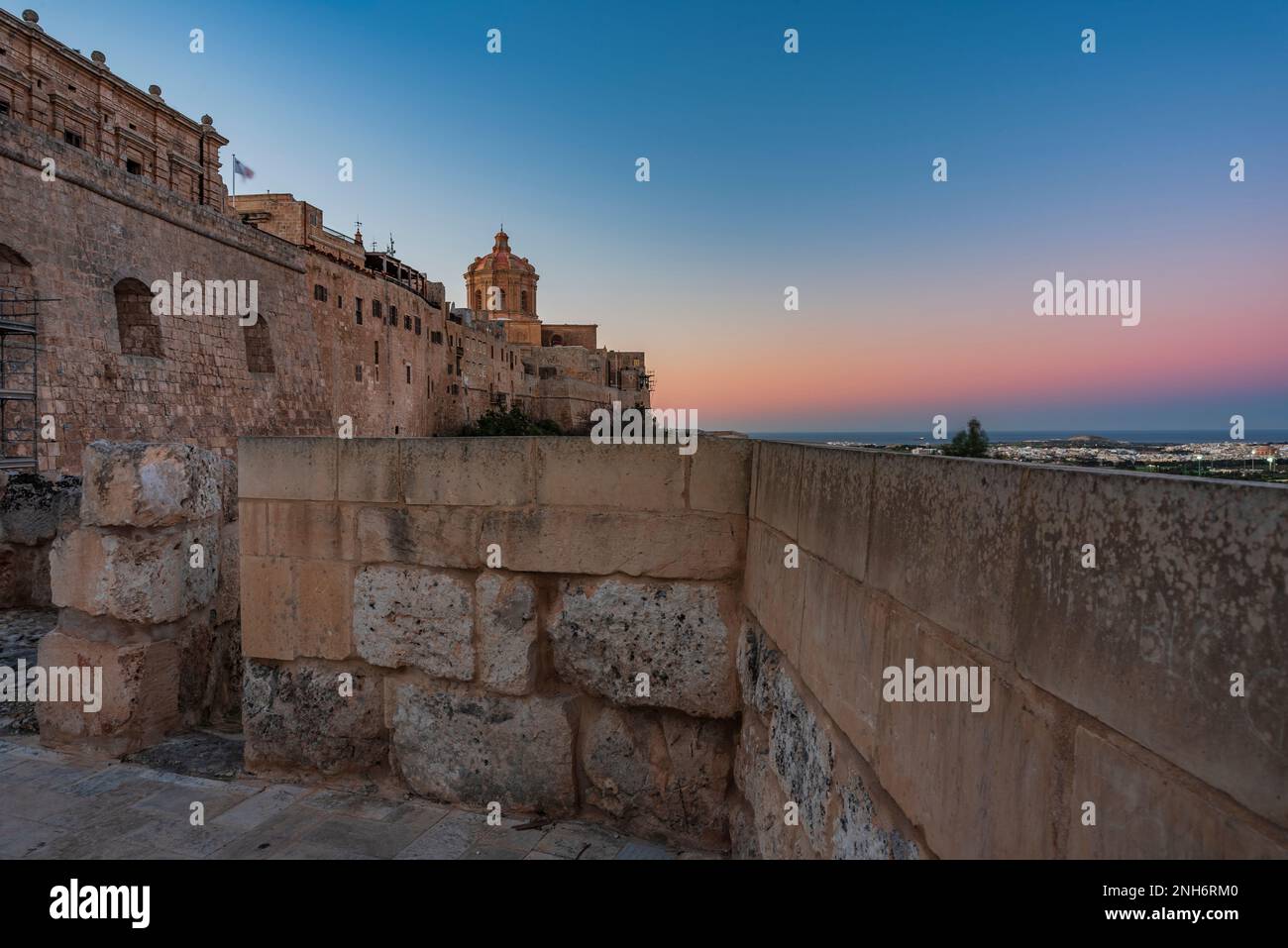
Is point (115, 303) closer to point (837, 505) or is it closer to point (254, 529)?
point (254, 529)

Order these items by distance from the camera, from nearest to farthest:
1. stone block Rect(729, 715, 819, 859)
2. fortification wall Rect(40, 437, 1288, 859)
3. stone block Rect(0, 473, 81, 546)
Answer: fortification wall Rect(40, 437, 1288, 859) < stone block Rect(729, 715, 819, 859) < stone block Rect(0, 473, 81, 546)

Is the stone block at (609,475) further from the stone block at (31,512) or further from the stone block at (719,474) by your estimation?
the stone block at (31,512)

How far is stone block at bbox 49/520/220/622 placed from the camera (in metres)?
3.84

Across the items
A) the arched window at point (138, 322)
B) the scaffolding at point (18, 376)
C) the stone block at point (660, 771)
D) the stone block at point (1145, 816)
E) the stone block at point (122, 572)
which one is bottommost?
the stone block at point (660, 771)

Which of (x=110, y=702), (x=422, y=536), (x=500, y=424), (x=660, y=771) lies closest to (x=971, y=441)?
(x=660, y=771)

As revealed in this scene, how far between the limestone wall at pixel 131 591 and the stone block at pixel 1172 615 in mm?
4182

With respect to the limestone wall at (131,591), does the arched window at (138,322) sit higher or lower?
higher

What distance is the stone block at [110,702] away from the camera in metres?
3.83

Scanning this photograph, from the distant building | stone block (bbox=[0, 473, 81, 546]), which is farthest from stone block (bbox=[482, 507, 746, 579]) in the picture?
the distant building

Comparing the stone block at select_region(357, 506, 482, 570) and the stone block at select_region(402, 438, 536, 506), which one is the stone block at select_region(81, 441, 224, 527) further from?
the stone block at select_region(402, 438, 536, 506)

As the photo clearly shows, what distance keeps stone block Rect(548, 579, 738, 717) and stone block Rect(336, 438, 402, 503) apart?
0.94m

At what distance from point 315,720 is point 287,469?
1207 mm

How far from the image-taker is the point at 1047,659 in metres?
1.04

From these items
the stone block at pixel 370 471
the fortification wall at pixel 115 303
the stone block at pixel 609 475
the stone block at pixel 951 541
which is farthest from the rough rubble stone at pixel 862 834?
the fortification wall at pixel 115 303
